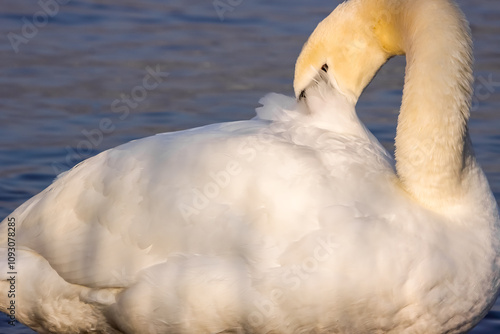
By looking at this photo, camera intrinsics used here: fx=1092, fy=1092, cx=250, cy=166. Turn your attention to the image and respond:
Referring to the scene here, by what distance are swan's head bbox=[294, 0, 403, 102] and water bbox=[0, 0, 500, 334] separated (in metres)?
2.68

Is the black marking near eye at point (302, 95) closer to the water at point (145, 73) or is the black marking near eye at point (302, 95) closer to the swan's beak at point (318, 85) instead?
the swan's beak at point (318, 85)

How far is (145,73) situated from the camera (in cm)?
1006

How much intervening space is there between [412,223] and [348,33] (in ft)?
3.53

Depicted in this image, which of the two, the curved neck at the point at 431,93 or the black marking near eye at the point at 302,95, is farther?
the black marking near eye at the point at 302,95

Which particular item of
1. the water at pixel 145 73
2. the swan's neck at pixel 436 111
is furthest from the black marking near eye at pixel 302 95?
the water at pixel 145 73

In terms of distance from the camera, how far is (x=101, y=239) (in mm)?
5160

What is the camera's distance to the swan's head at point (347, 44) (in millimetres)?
5297

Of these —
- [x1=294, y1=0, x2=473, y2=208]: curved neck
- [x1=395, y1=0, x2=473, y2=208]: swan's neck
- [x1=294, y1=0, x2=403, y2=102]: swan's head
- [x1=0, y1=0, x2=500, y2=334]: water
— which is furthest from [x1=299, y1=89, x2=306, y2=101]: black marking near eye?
[x1=0, y1=0, x2=500, y2=334]: water

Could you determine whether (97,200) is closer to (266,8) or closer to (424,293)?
(424,293)

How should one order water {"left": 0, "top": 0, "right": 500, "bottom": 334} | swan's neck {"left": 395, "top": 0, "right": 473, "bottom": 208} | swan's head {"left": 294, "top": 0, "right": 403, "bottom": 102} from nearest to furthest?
swan's neck {"left": 395, "top": 0, "right": 473, "bottom": 208}, swan's head {"left": 294, "top": 0, "right": 403, "bottom": 102}, water {"left": 0, "top": 0, "right": 500, "bottom": 334}

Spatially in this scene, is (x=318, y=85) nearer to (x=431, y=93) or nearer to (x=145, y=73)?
(x=431, y=93)

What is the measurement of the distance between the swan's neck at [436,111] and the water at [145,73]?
281 cm

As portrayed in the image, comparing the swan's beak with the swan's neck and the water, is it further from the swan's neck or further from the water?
the water

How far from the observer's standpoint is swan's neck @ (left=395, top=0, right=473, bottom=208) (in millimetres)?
4965
